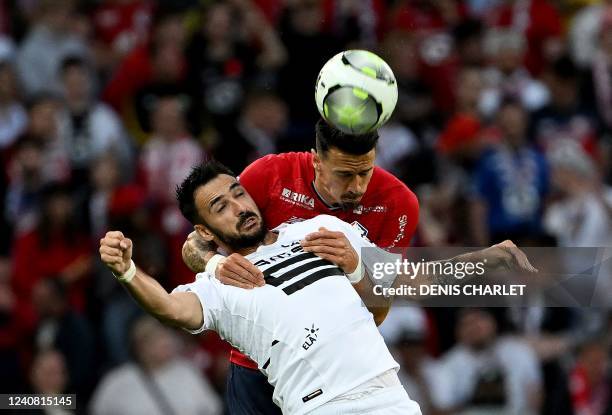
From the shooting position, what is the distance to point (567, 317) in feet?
37.3

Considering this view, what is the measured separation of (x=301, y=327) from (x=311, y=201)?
1.00 metres

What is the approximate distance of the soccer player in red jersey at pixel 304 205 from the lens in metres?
7.34

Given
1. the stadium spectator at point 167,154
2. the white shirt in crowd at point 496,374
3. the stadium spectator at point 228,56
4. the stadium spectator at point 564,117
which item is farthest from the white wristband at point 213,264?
the stadium spectator at point 564,117

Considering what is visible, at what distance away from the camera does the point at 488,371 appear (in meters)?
10.7

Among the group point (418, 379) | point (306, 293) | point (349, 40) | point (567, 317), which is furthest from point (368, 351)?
point (349, 40)

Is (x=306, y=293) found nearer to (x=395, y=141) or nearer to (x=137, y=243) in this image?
(x=137, y=243)

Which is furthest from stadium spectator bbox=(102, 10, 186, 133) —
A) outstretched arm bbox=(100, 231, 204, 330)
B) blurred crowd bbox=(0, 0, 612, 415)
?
outstretched arm bbox=(100, 231, 204, 330)

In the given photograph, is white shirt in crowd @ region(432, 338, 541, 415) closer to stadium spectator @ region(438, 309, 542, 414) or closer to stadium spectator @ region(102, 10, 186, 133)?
stadium spectator @ region(438, 309, 542, 414)

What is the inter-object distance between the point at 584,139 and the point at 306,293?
650 cm

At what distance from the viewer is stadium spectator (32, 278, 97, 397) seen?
416 inches

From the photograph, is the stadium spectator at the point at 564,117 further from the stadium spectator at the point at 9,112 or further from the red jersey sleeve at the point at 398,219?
the red jersey sleeve at the point at 398,219

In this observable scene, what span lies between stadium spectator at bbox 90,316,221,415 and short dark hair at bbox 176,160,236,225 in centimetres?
335

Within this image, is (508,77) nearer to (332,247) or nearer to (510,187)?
(510,187)

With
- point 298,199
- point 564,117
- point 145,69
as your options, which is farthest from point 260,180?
point 564,117
